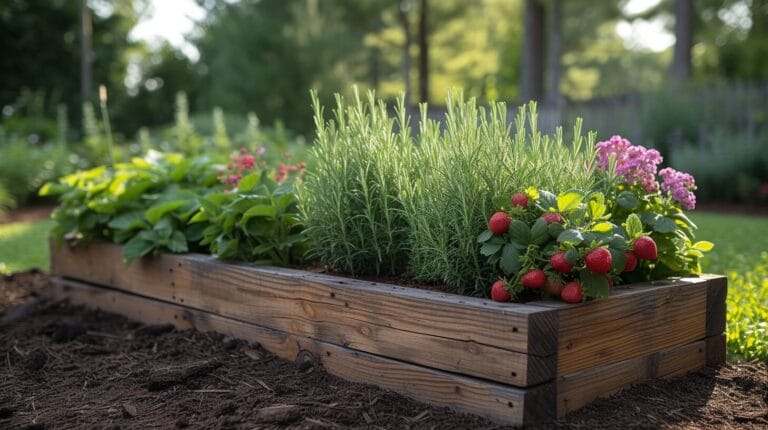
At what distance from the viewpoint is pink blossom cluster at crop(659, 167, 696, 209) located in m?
2.87

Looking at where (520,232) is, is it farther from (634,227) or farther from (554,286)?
(634,227)

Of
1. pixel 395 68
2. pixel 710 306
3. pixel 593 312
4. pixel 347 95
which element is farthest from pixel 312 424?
pixel 395 68

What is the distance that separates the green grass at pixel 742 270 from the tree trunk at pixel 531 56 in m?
11.1

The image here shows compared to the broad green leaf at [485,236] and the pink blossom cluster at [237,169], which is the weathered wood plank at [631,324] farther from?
the pink blossom cluster at [237,169]

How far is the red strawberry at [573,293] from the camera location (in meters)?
2.18

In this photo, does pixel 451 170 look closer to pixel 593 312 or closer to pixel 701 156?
pixel 593 312

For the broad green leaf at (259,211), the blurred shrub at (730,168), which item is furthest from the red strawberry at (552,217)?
the blurred shrub at (730,168)

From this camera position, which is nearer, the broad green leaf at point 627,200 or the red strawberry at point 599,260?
the red strawberry at point 599,260

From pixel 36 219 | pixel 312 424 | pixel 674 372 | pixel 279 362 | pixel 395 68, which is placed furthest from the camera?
pixel 395 68

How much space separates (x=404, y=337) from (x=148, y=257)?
1.82 metres

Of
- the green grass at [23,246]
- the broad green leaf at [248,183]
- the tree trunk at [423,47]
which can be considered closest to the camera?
the broad green leaf at [248,183]

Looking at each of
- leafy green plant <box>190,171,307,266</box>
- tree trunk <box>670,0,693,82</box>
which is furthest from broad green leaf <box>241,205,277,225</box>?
tree trunk <box>670,0,693,82</box>

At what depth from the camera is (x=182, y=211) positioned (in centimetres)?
372

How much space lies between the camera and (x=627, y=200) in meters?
2.63
